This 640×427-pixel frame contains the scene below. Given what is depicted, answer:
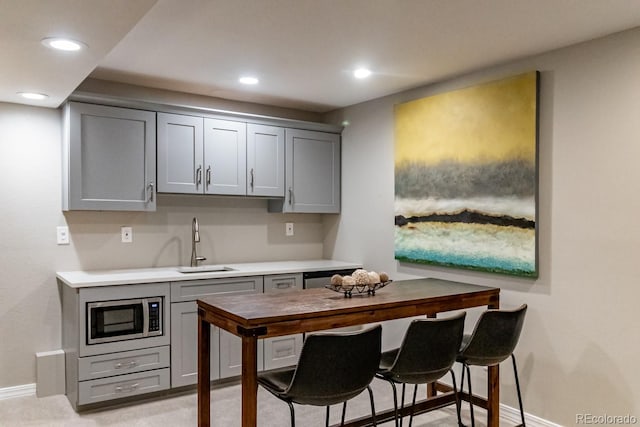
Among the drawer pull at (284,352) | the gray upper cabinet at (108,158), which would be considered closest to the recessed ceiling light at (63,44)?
the gray upper cabinet at (108,158)

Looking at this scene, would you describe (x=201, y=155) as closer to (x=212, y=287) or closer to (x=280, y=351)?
(x=212, y=287)

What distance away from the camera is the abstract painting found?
3.04 metres

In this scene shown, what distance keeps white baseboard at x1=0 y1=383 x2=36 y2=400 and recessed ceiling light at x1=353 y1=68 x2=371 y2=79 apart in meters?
3.20

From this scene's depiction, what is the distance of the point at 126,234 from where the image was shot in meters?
3.83

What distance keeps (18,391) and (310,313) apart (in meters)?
2.51

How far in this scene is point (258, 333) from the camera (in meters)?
2.20

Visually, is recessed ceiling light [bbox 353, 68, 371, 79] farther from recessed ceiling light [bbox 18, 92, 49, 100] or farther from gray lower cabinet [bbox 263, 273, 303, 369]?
recessed ceiling light [bbox 18, 92, 49, 100]

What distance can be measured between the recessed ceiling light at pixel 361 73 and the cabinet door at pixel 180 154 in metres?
1.27

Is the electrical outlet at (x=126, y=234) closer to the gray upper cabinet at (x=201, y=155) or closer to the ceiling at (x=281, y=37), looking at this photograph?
the gray upper cabinet at (x=201, y=155)

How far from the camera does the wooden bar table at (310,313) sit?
2195 millimetres

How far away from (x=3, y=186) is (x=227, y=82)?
1.74m

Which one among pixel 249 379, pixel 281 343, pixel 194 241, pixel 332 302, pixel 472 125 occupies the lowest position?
pixel 281 343

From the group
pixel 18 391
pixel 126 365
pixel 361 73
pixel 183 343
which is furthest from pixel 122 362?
pixel 361 73

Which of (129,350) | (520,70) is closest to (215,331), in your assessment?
(129,350)
